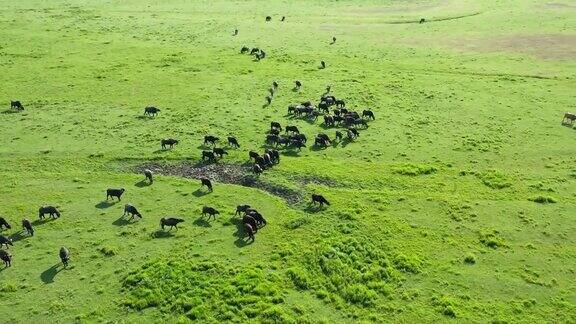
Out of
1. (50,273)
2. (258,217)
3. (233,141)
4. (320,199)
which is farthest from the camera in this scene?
(233,141)

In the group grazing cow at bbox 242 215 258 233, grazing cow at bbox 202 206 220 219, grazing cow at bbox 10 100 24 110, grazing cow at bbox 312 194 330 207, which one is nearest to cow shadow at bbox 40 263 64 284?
grazing cow at bbox 202 206 220 219

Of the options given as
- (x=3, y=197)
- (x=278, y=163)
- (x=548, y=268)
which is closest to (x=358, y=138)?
(x=278, y=163)

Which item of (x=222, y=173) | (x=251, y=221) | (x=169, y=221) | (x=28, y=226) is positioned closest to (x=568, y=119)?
(x=222, y=173)

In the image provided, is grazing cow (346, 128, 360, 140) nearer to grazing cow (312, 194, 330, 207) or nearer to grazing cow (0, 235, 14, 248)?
grazing cow (312, 194, 330, 207)

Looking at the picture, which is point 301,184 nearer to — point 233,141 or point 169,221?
point 233,141

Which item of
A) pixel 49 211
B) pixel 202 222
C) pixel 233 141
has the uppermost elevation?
pixel 233 141

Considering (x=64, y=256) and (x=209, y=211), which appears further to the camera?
(x=209, y=211)
